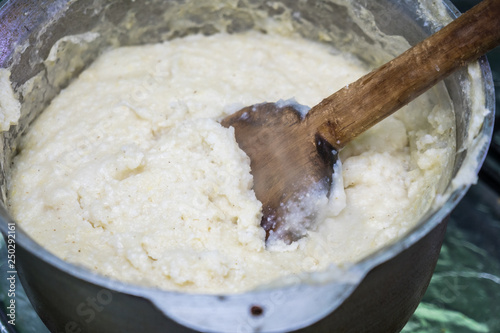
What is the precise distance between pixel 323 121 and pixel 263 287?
1.72ft

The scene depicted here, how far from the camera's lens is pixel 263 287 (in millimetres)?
870

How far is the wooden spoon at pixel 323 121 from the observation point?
3.62 feet

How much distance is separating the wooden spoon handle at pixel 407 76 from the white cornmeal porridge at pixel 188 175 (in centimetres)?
15

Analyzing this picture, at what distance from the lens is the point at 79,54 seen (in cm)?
156

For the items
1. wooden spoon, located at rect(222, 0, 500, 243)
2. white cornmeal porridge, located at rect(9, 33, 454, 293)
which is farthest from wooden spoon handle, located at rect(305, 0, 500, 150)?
white cornmeal porridge, located at rect(9, 33, 454, 293)

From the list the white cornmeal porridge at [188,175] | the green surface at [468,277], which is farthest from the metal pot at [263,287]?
the green surface at [468,277]

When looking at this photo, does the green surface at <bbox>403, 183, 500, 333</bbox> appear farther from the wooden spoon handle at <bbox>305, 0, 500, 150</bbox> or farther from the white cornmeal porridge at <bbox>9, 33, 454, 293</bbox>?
the wooden spoon handle at <bbox>305, 0, 500, 150</bbox>

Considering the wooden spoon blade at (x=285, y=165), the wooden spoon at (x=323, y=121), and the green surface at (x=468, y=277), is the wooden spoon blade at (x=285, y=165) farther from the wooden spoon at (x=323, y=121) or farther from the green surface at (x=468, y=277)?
the green surface at (x=468, y=277)

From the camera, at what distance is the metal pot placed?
2.79ft

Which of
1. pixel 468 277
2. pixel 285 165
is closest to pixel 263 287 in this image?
pixel 285 165

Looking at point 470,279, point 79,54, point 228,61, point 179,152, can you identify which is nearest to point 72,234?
point 179,152

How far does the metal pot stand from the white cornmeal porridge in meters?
0.09

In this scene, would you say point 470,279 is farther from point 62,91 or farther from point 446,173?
point 62,91

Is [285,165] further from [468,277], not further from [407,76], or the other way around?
[468,277]
